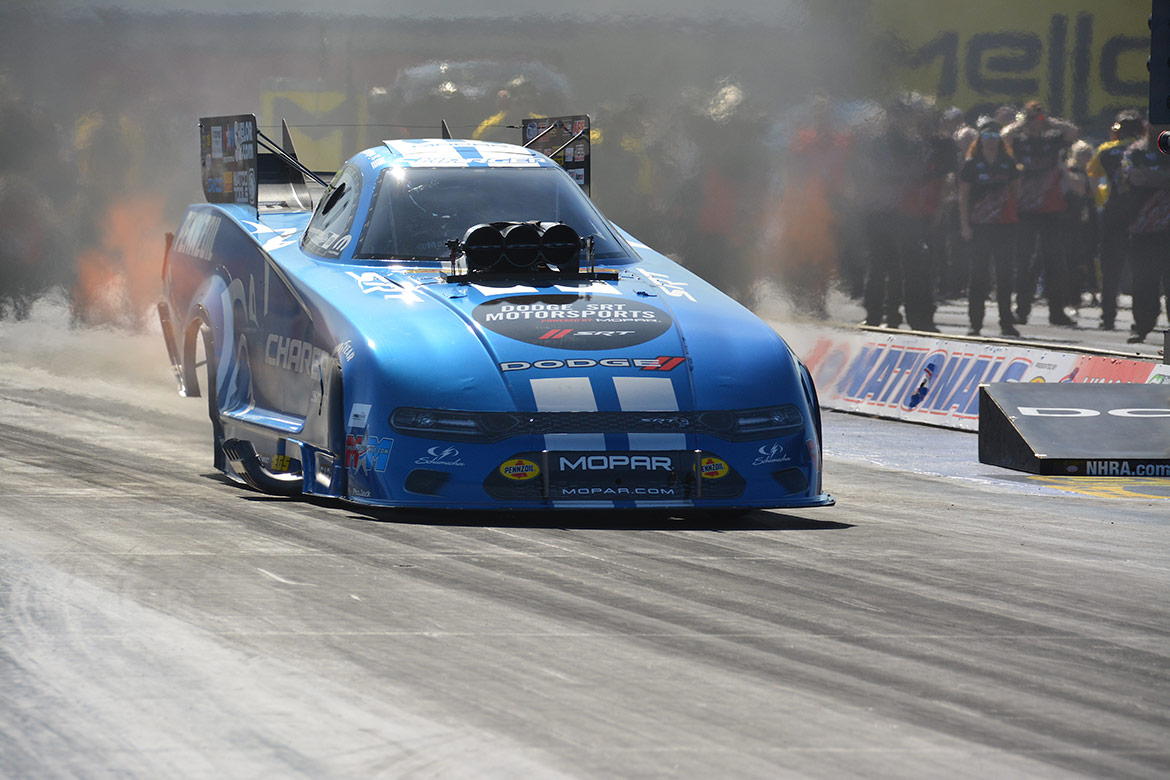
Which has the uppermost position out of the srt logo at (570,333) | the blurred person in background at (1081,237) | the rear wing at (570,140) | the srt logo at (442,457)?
the rear wing at (570,140)

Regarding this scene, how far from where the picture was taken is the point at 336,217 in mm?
8414

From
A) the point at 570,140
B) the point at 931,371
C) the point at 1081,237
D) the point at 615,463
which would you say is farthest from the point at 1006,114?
the point at 615,463

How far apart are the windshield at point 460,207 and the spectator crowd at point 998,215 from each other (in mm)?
9561

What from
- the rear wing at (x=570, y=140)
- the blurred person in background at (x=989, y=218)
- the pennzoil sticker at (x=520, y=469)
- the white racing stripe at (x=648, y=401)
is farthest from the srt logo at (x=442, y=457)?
the blurred person in background at (x=989, y=218)

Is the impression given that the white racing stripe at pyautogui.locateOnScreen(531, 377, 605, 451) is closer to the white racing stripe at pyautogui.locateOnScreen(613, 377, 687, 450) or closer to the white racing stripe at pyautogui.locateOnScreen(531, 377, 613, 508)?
the white racing stripe at pyautogui.locateOnScreen(531, 377, 613, 508)

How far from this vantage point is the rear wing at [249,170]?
9.83 meters

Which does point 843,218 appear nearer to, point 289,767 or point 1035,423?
point 1035,423

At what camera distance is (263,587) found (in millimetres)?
5449

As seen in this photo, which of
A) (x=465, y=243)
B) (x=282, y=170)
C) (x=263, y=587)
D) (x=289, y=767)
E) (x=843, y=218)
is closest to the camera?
(x=289, y=767)

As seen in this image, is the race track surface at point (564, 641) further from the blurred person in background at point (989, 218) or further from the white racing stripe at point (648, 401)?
the blurred person in background at point (989, 218)

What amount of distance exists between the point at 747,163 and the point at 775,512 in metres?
13.2

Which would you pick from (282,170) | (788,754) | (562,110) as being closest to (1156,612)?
(788,754)

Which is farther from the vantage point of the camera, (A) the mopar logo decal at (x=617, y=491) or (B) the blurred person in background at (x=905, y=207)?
(B) the blurred person in background at (x=905, y=207)

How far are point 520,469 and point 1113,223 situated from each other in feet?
38.9
